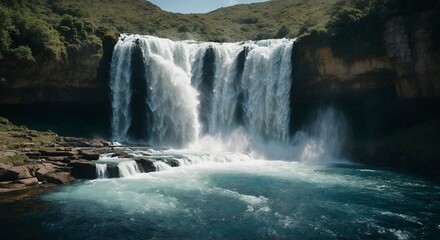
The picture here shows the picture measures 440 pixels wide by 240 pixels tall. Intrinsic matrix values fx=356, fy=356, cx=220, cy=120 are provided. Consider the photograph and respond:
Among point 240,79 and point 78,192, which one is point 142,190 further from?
point 240,79

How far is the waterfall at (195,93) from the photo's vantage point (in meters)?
41.7

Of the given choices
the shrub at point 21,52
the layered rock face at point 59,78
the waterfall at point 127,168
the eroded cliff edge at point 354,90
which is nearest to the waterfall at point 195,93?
the layered rock face at point 59,78

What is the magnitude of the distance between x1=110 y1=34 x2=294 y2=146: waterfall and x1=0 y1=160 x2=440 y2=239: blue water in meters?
16.8

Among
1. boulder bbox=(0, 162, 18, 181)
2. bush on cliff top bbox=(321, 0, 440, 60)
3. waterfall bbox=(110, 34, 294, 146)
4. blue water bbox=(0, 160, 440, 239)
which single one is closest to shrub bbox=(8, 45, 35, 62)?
waterfall bbox=(110, 34, 294, 146)

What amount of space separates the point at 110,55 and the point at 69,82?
5752mm

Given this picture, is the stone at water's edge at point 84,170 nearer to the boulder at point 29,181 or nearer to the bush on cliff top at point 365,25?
the boulder at point 29,181

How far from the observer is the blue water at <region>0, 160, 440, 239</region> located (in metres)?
14.0

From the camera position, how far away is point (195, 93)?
4438cm

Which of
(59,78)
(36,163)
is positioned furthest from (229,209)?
(59,78)

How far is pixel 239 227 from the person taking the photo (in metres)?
14.7

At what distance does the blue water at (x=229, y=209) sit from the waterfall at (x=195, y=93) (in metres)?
16.8

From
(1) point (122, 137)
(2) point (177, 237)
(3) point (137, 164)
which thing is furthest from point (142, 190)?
(1) point (122, 137)

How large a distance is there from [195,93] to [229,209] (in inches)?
1118

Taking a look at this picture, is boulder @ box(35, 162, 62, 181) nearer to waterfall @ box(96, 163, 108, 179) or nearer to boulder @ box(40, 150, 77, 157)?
boulder @ box(40, 150, 77, 157)
